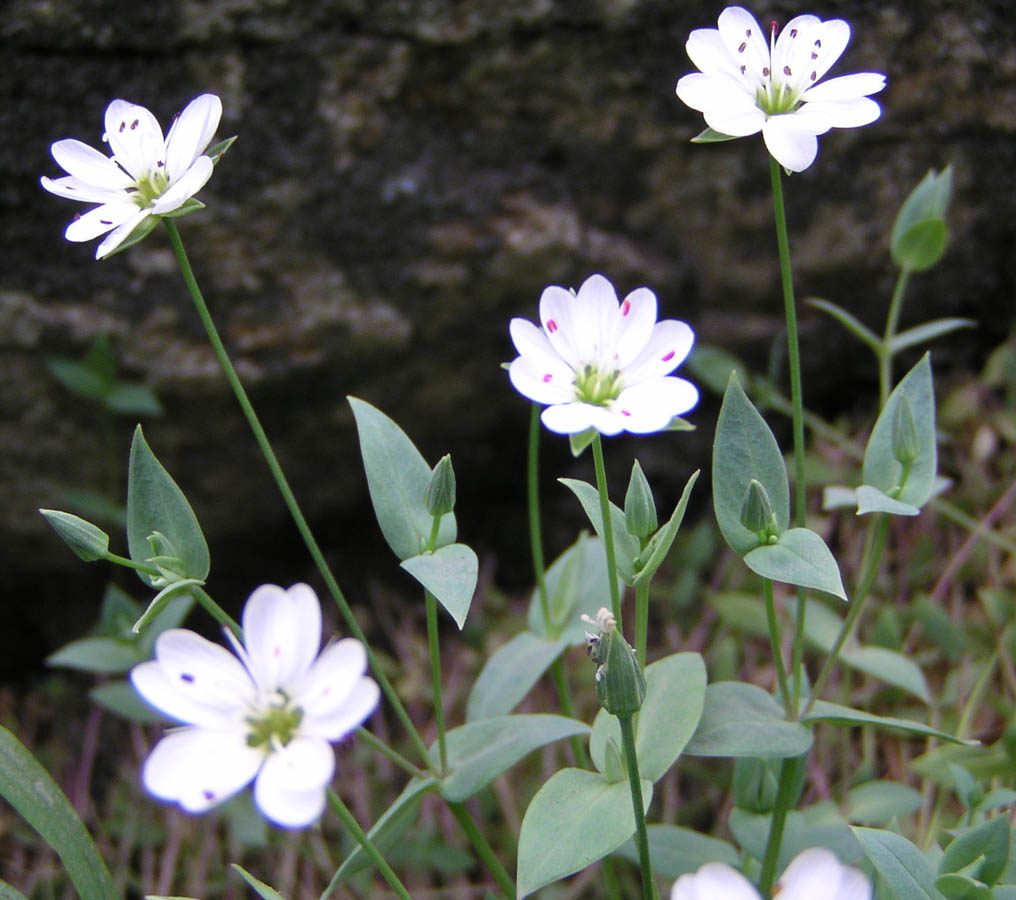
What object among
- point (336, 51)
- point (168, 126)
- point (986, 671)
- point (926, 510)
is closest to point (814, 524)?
point (926, 510)

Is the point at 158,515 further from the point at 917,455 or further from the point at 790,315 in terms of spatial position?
the point at 917,455

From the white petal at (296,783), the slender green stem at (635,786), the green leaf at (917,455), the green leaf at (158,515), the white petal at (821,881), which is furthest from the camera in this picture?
the green leaf at (917,455)

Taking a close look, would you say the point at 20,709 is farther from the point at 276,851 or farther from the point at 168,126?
the point at 168,126

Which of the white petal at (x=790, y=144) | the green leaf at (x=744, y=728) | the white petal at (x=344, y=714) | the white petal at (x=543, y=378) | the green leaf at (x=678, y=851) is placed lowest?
the green leaf at (x=678, y=851)

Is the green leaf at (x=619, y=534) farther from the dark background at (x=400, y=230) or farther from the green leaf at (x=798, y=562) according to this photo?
the dark background at (x=400, y=230)

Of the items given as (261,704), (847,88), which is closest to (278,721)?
(261,704)

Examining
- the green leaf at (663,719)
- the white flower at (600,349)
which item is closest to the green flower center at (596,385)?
the white flower at (600,349)
